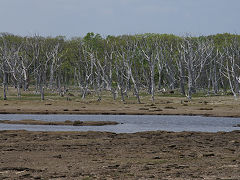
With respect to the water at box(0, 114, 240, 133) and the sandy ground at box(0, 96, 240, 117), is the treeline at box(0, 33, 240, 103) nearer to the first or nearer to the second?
the sandy ground at box(0, 96, 240, 117)

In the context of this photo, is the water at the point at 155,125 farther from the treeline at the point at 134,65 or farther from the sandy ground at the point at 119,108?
the treeline at the point at 134,65

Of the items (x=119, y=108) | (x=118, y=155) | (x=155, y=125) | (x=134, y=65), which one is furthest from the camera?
(x=134, y=65)

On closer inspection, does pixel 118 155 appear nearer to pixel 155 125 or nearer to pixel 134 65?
pixel 155 125

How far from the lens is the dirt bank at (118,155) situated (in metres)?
15.4

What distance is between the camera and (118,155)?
63.7 ft

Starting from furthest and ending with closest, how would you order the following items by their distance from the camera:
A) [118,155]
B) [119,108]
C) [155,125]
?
[119,108]
[155,125]
[118,155]

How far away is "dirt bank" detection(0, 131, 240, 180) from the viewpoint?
15375 mm

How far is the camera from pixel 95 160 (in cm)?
1808

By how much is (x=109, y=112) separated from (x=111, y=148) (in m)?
25.0

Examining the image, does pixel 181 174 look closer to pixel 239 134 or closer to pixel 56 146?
pixel 56 146

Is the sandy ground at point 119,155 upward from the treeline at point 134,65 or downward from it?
downward

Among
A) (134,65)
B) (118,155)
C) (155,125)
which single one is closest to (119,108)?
(155,125)

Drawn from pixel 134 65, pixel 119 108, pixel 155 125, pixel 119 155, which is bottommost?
pixel 155 125

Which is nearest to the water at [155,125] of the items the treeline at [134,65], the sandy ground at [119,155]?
the sandy ground at [119,155]
